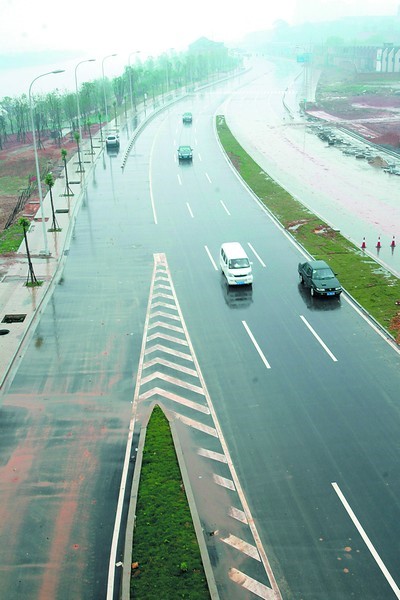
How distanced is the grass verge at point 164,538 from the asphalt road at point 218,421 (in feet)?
2.27

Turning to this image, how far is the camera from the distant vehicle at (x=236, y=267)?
35531 millimetres

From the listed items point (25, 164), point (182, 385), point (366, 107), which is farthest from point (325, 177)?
point (366, 107)

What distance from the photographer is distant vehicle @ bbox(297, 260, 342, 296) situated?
111 ft

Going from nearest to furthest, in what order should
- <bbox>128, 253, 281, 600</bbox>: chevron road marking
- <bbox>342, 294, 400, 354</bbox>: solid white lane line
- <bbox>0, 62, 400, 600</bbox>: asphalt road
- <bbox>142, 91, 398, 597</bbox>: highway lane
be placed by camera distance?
<bbox>0, 62, 400, 600</bbox>: asphalt road → <bbox>128, 253, 281, 600</bbox>: chevron road marking → <bbox>142, 91, 398, 597</bbox>: highway lane → <bbox>342, 294, 400, 354</bbox>: solid white lane line

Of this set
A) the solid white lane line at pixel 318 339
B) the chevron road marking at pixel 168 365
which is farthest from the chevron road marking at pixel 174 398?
the solid white lane line at pixel 318 339

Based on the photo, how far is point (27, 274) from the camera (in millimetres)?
38250

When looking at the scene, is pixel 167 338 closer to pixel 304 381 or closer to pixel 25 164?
pixel 304 381

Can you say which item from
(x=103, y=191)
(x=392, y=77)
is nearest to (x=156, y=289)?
(x=103, y=191)

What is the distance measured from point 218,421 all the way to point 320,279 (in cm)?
1365

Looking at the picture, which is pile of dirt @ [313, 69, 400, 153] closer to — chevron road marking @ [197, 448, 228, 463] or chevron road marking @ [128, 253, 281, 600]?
chevron road marking @ [128, 253, 281, 600]

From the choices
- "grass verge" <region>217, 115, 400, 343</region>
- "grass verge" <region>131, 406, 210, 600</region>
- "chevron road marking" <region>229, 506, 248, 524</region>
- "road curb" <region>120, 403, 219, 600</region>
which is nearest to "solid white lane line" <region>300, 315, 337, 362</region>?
"grass verge" <region>217, 115, 400, 343</region>

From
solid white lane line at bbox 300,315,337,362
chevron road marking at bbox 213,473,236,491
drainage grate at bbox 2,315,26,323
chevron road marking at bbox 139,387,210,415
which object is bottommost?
chevron road marking at bbox 213,473,236,491

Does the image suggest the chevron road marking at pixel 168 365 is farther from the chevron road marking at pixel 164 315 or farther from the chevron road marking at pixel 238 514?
the chevron road marking at pixel 238 514

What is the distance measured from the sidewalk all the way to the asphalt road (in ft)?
2.59
